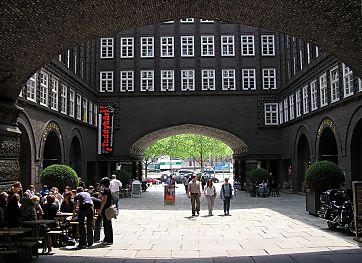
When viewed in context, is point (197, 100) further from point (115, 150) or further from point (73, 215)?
point (73, 215)

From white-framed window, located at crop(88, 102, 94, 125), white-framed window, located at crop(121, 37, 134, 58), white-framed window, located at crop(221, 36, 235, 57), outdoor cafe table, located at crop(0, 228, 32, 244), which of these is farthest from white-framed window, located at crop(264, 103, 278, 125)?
outdoor cafe table, located at crop(0, 228, 32, 244)

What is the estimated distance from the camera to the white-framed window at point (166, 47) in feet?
128

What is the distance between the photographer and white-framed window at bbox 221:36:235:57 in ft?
127

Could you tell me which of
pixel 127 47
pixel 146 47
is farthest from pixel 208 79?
pixel 127 47

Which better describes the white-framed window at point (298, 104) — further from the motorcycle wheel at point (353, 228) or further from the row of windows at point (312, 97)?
the motorcycle wheel at point (353, 228)

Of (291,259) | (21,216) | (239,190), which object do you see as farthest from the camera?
(239,190)

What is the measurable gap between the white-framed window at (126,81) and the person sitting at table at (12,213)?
93.2 ft

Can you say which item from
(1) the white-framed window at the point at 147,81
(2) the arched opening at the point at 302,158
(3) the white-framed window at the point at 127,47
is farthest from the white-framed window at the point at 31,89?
(2) the arched opening at the point at 302,158

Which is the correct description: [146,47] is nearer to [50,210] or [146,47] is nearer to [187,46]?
[187,46]

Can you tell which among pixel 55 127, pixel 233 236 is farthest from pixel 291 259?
pixel 55 127

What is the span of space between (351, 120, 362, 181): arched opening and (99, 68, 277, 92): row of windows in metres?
16.4

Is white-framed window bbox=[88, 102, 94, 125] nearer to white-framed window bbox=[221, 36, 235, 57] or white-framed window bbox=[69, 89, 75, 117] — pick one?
white-framed window bbox=[69, 89, 75, 117]

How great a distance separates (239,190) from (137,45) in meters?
16.5

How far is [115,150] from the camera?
37.8 meters
